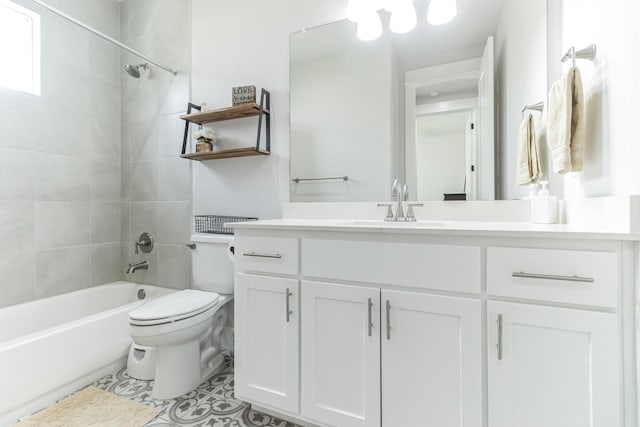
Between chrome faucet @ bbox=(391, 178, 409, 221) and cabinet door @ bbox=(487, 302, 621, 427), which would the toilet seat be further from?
cabinet door @ bbox=(487, 302, 621, 427)

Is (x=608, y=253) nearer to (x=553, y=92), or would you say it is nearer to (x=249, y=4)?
(x=553, y=92)

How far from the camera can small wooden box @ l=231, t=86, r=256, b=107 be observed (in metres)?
1.84

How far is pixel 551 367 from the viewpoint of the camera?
847 mm

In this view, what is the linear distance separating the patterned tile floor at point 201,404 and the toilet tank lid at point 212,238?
782mm

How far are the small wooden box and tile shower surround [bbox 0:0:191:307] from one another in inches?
21.8

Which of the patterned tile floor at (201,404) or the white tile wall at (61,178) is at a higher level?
the white tile wall at (61,178)

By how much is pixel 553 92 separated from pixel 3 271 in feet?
9.82

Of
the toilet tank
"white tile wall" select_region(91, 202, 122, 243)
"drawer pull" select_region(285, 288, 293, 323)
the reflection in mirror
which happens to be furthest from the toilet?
the reflection in mirror

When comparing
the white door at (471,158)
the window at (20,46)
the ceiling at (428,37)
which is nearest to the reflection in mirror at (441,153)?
the white door at (471,158)

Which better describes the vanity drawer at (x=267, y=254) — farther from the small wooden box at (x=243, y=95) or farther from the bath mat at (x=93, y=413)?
the small wooden box at (x=243, y=95)

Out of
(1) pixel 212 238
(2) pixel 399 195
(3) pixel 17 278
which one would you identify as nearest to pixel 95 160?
(3) pixel 17 278

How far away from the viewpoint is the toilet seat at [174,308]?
4.45ft

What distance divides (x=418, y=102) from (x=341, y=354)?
1275 mm

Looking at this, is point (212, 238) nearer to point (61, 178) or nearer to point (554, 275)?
point (61, 178)
